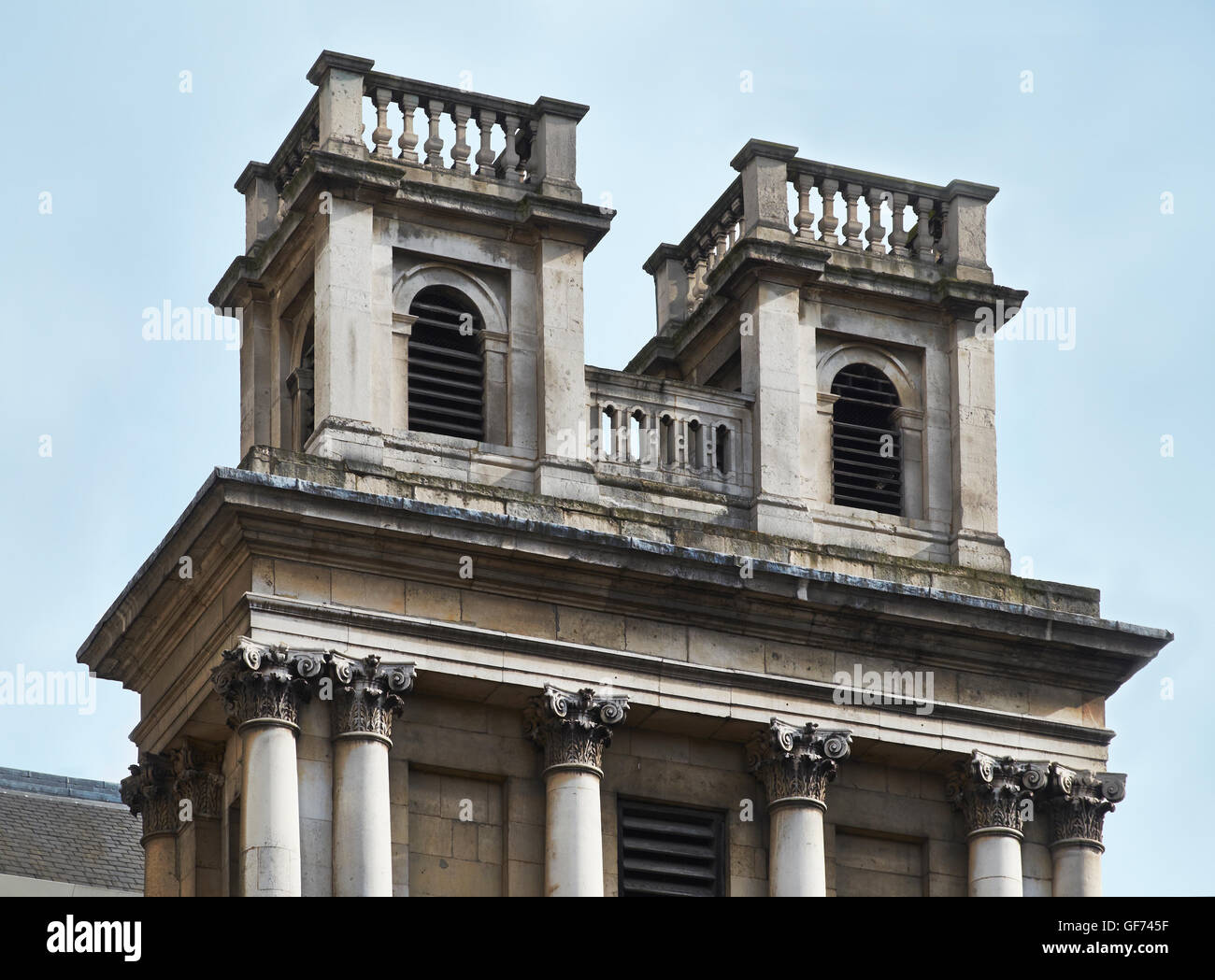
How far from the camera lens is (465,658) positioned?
48.9 m

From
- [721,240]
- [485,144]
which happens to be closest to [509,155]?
[485,144]

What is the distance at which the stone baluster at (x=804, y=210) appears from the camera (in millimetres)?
54312

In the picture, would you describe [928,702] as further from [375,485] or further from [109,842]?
[109,842]

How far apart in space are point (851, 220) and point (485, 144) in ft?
17.8

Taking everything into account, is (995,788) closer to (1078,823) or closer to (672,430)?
(1078,823)

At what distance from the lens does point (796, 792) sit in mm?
50344

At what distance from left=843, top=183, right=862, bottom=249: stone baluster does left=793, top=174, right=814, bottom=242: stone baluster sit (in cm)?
51

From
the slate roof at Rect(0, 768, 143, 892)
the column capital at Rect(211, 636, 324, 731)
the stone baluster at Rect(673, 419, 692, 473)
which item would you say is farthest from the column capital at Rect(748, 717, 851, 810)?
the slate roof at Rect(0, 768, 143, 892)

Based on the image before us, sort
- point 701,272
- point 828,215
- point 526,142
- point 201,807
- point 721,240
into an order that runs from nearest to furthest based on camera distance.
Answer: point 201,807 < point 526,142 < point 828,215 < point 721,240 < point 701,272

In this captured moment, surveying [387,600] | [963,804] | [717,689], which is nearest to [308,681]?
[387,600]

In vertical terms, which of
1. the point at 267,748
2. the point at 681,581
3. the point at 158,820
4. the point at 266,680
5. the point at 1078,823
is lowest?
the point at 1078,823

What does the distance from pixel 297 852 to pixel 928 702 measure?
29.4 feet
